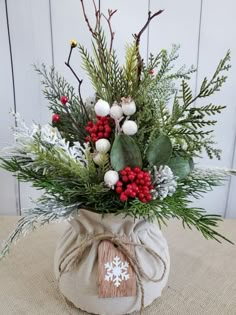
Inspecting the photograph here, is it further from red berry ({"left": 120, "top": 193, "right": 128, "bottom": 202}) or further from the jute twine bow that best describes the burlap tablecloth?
red berry ({"left": 120, "top": 193, "right": 128, "bottom": 202})

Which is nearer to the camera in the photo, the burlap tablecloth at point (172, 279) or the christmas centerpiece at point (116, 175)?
the christmas centerpiece at point (116, 175)

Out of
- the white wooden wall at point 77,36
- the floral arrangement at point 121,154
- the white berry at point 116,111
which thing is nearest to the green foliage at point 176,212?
the floral arrangement at point 121,154

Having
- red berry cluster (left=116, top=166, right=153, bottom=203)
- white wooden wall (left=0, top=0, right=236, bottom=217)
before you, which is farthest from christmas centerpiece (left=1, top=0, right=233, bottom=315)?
white wooden wall (left=0, top=0, right=236, bottom=217)

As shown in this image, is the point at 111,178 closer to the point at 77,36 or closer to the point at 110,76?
the point at 110,76

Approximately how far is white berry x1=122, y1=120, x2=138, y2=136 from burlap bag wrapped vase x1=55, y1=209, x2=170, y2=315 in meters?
0.11

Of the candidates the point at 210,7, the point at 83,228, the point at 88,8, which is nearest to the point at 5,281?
the point at 83,228

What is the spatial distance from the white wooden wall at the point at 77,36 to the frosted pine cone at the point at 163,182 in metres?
0.43

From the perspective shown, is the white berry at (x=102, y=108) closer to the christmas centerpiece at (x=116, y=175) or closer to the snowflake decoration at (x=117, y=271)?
the christmas centerpiece at (x=116, y=175)

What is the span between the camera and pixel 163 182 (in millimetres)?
421

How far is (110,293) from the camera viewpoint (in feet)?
1.51

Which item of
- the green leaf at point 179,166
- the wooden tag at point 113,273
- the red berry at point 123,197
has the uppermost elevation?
the green leaf at point 179,166

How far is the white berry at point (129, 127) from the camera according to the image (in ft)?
1.37

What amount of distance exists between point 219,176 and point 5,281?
1.30 feet

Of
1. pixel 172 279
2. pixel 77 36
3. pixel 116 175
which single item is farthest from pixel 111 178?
pixel 77 36
